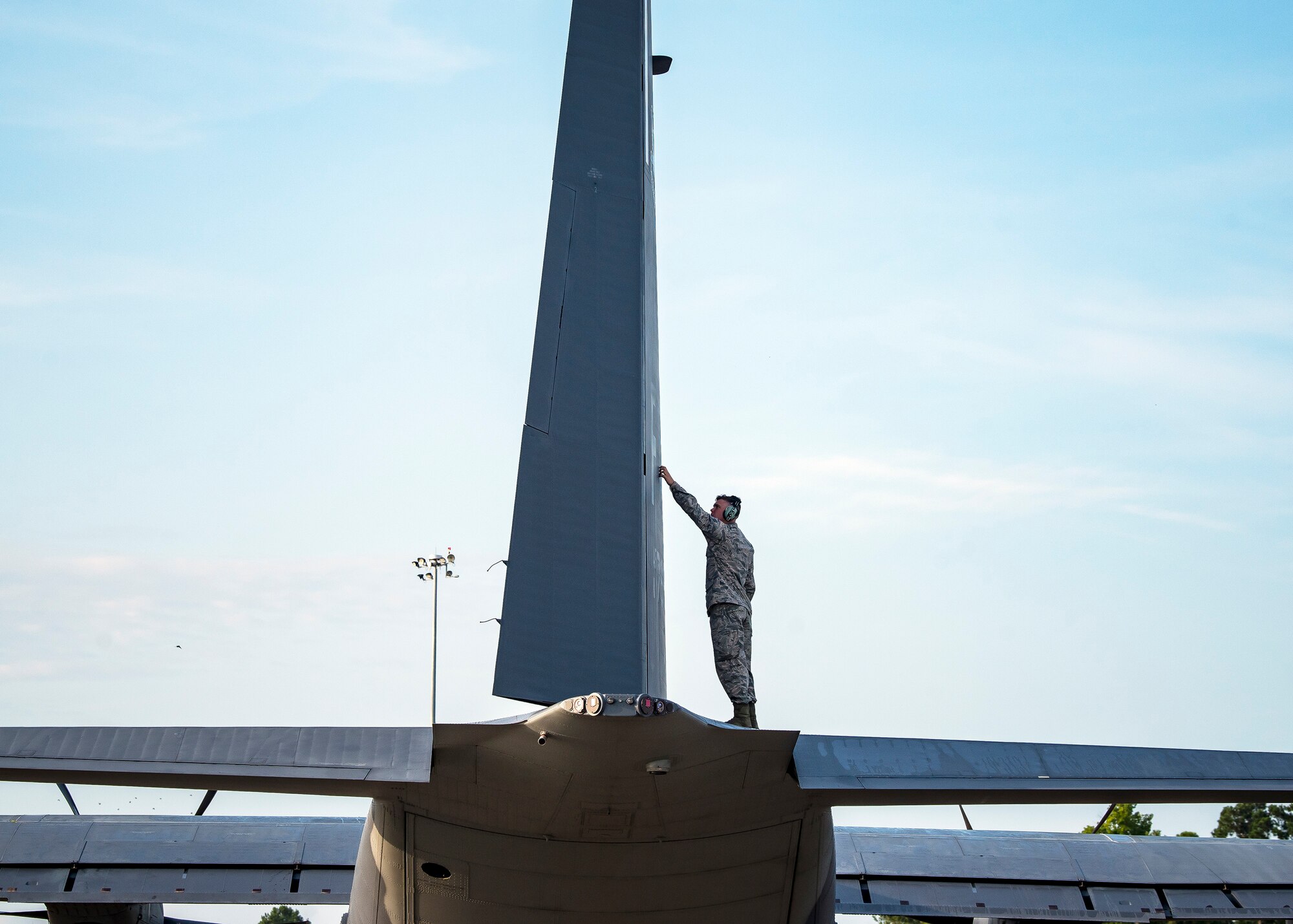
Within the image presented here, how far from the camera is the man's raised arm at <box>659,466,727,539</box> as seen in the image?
8.78m

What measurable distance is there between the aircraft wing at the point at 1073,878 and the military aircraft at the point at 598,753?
597 cm

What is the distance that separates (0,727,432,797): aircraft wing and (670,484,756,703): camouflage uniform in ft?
9.30

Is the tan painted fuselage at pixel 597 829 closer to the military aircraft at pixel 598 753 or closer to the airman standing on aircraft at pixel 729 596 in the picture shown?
the military aircraft at pixel 598 753

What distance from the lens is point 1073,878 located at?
14.0 meters

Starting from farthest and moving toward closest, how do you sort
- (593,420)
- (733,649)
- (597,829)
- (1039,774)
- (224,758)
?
1. (733,649)
2. (593,420)
3. (597,829)
4. (1039,774)
5. (224,758)

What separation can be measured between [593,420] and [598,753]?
286 cm

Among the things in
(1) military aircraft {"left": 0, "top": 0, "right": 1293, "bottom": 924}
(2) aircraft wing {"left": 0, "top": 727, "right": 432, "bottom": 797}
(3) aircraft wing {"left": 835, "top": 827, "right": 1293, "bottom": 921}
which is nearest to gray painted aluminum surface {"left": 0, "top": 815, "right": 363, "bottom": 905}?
(3) aircraft wing {"left": 835, "top": 827, "right": 1293, "bottom": 921}

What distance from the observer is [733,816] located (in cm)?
658

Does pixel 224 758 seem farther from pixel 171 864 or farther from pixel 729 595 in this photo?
pixel 171 864

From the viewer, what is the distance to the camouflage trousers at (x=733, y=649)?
328 inches

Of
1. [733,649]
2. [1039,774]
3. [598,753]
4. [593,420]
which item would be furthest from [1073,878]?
[598,753]

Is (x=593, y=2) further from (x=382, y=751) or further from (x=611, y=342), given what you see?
(x=382, y=751)

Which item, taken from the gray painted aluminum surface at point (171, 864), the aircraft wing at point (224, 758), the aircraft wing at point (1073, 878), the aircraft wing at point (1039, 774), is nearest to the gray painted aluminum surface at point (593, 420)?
the aircraft wing at point (224, 758)

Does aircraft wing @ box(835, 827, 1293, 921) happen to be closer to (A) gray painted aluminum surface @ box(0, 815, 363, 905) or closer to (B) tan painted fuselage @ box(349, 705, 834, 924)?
(A) gray painted aluminum surface @ box(0, 815, 363, 905)
